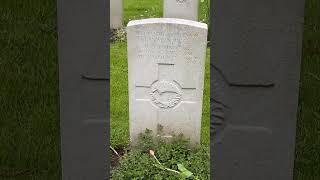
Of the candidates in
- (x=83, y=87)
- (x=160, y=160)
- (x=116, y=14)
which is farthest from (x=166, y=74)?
(x=116, y=14)

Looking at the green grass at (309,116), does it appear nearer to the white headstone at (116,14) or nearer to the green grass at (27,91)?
the green grass at (27,91)

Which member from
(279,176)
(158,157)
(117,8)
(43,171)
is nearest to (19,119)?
(43,171)

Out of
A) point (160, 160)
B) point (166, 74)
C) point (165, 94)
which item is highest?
point (166, 74)

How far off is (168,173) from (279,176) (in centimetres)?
199

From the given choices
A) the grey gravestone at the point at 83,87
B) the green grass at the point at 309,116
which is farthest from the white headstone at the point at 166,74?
the grey gravestone at the point at 83,87

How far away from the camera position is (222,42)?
1.35 m

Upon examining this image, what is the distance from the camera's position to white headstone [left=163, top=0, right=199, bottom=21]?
573 cm

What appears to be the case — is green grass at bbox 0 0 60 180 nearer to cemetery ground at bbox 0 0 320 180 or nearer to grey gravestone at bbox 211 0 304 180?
cemetery ground at bbox 0 0 320 180

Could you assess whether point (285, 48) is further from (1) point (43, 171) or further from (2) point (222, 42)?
(1) point (43, 171)

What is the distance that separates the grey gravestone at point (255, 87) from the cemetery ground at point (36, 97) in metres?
0.96

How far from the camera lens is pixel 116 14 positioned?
6.91 meters

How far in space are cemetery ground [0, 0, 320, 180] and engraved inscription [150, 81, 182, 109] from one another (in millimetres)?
449

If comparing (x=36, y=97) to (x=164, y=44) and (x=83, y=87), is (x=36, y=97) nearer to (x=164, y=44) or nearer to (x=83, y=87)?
(x=164, y=44)

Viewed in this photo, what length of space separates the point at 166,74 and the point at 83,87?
2202 mm
